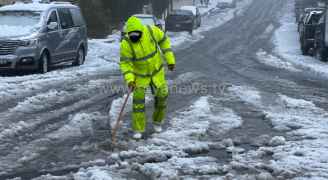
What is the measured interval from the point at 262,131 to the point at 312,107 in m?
2.40

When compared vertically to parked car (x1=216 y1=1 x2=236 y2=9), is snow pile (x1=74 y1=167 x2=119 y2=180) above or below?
above

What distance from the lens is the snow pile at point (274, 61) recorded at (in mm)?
19141

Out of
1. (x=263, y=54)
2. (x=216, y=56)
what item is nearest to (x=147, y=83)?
(x=216, y=56)

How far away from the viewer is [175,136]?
7613mm

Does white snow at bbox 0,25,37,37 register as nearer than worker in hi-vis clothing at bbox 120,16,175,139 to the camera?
No

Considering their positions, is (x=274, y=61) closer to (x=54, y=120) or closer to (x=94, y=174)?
(x=54, y=120)

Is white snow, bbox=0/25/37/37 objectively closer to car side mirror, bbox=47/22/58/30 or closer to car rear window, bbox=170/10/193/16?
car side mirror, bbox=47/22/58/30

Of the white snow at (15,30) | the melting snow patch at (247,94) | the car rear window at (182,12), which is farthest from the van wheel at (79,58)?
the car rear window at (182,12)

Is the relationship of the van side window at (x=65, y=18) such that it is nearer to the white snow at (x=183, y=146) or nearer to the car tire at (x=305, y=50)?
the white snow at (x=183, y=146)

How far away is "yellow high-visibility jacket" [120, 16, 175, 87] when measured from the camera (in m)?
7.62

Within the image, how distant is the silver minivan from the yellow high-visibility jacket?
295 inches

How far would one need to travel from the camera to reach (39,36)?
15062 millimetres

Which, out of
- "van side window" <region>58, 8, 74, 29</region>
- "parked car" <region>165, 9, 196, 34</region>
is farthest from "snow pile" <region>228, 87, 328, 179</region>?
"parked car" <region>165, 9, 196, 34</region>

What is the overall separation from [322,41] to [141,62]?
46.5 ft
